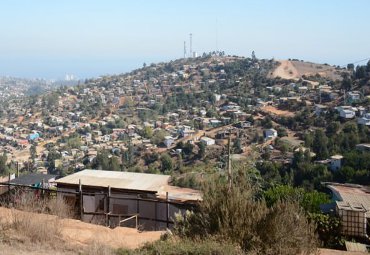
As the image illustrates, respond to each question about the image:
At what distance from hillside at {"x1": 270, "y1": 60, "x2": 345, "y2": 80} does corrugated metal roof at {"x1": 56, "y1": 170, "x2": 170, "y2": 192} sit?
61.0 metres

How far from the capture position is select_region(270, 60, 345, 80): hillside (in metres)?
72.4

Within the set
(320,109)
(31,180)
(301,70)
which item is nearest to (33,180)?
(31,180)

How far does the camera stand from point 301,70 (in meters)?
79.9

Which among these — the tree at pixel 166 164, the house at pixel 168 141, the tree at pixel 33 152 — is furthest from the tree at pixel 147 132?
the tree at pixel 166 164

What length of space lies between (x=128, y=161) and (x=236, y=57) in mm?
68316

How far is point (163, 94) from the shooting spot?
3081 inches

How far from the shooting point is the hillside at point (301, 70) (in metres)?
72.4

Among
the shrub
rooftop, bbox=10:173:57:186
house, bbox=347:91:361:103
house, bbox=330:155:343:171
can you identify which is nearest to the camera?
the shrub

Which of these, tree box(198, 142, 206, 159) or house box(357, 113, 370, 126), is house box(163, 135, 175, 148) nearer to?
tree box(198, 142, 206, 159)

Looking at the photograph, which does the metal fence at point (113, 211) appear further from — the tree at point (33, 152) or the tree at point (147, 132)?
the tree at point (147, 132)

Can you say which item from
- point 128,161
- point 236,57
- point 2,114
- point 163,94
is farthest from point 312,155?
point 236,57

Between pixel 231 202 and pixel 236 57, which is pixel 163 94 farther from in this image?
pixel 231 202

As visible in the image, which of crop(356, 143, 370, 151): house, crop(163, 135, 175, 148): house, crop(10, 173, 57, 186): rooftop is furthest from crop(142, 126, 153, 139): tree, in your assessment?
crop(10, 173, 57, 186): rooftop

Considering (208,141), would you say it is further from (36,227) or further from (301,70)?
(301,70)
